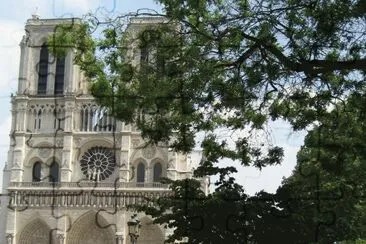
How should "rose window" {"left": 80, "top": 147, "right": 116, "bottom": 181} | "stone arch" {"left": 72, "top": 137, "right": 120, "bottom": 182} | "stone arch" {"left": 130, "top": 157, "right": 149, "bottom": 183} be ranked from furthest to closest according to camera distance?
"stone arch" {"left": 72, "top": 137, "right": 120, "bottom": 182} < "rose window" {"left": 80, "top": 147, "right": 116, "bottom": 181} < "stone arch" {"left": 130, "top": 157, "right": 149, "bottom": 183}

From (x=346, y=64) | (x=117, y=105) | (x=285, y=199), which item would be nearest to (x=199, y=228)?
(x=285, y=199)

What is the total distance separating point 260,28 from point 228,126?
2.24 meters

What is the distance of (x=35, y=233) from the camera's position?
41312 millimetres

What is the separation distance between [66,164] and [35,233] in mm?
4330

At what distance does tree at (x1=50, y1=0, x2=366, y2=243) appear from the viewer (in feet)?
30.2

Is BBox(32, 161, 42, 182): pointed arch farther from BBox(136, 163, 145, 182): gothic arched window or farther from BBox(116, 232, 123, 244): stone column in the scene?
BBox(116, 232, 123, 244): stone column

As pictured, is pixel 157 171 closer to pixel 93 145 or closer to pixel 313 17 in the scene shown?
pixel 93 145

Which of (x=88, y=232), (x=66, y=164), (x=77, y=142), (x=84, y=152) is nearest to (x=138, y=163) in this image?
(x=84, y=152)

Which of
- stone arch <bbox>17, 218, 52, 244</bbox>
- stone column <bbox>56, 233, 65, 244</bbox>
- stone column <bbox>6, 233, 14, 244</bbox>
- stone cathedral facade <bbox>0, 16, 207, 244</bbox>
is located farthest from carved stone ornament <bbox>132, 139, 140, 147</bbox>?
stone column <bbox>6, 233, 14, 244</bbox>

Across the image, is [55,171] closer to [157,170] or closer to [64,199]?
[64,199]

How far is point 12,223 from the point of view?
40.9 metres

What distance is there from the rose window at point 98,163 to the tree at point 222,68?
31231mm

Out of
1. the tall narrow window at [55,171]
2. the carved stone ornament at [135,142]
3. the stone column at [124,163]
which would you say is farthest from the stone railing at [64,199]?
the carved stone ornament at [135,142]

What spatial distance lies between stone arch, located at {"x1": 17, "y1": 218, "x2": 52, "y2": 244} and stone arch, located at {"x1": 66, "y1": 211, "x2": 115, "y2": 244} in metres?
1.36
